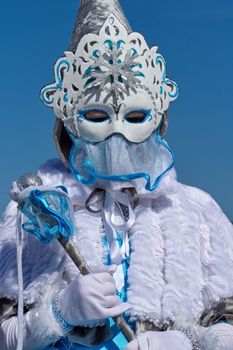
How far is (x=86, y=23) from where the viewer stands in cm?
235

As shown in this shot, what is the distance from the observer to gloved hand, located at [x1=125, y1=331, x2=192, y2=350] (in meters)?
1.92

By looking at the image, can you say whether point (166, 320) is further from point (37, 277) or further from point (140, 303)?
point (37, 277)

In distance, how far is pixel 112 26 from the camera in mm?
2246

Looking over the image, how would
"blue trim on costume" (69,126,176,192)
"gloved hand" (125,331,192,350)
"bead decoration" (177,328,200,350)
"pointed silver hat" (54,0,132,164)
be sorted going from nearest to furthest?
"gloved hand" (125,331,192,350)
"bead decoration" (177,328,200,350)
"blue trim on costume" (69,126,176,192)
"pointed silver hat" (54,0,132,164)

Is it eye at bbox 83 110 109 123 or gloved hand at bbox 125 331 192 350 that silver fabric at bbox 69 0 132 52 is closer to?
eye at bbox 83 110 109 123

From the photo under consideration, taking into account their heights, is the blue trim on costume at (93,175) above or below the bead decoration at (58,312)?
above

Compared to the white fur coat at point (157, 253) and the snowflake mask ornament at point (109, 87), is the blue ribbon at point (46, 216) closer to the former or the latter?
the white fur coat at point (157, 253)

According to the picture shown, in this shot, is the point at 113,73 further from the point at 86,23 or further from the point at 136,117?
the point at 86,23

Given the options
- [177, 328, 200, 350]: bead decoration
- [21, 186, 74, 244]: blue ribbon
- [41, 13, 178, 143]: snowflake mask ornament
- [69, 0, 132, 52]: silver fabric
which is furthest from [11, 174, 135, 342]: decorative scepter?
[69, 0, 132, 52]: silver fabric

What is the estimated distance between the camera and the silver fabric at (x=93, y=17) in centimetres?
233

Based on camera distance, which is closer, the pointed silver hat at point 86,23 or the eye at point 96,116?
the eye at point 96,116

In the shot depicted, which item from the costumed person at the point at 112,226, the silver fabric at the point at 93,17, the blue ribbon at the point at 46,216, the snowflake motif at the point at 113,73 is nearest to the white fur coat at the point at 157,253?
the costumed person at the point at 112,226

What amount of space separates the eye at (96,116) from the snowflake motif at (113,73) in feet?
0.18

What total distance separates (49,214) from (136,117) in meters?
0.40
